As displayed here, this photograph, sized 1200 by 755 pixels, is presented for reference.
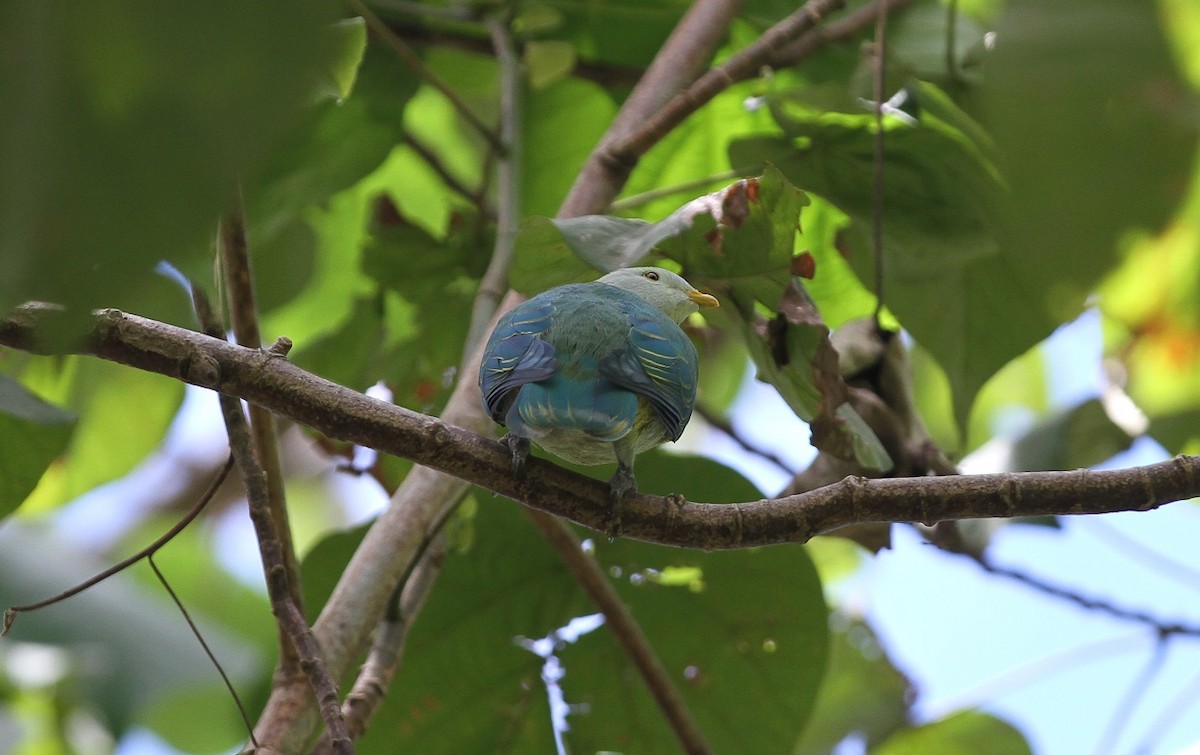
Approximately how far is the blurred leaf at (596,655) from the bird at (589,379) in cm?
100

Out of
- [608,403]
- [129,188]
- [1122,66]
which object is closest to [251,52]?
[129,188]

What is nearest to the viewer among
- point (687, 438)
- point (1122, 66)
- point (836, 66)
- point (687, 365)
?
point (1122, 66)

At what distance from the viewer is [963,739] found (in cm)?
370


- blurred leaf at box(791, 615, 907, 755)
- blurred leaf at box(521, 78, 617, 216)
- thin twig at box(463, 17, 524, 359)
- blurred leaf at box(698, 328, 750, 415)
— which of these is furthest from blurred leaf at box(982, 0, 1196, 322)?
blurred leaf at box(698, 328, 750, 415)

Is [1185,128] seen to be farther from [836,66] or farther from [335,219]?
[335,219]

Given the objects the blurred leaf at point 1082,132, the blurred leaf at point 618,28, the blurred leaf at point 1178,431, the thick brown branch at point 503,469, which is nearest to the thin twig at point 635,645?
the thick brown branch at point 503,469

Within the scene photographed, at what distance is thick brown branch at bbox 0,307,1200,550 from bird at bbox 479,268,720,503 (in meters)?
0.16

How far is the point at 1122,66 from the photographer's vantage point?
912 millimetres

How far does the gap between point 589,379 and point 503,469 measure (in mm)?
247

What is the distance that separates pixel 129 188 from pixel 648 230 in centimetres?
182

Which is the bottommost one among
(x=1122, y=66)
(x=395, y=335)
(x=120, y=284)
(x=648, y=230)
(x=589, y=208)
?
(x=120, y=284)

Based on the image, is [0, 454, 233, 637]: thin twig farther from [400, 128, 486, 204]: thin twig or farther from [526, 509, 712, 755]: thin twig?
[400, 128, 486, 204]: thin twig

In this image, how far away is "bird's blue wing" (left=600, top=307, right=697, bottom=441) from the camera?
2002 millimetres

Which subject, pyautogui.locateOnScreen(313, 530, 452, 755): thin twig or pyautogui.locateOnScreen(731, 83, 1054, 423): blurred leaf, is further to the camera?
pyautogui.locateOnScreen(731, 83, 1054, 423): blurred leaf
